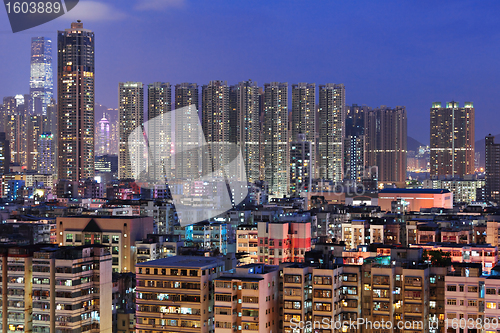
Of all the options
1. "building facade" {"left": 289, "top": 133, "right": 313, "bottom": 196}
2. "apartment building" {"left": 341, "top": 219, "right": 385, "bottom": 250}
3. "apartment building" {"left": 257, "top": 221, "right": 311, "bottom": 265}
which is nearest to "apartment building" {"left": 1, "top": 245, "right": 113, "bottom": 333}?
"apartment building" {"left": 257, "top": 221, "right": 311, "bottom": 265}

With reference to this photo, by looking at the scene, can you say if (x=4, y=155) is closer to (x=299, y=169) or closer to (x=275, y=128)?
(x=275, y=128)

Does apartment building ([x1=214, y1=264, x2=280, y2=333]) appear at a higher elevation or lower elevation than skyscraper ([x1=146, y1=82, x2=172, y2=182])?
lower

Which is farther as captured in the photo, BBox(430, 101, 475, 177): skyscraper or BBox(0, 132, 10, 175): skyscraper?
BBox(430, 101, 475, 177): skyscraper

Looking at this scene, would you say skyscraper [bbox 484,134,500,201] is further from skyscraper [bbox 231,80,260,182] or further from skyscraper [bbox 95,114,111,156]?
skyscraper [bbox 95,114,111,156]

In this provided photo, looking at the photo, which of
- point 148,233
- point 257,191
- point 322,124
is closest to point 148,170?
point 257,191

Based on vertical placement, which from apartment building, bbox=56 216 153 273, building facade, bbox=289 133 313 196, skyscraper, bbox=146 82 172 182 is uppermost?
skyscraper, bbox=146 82 172 182

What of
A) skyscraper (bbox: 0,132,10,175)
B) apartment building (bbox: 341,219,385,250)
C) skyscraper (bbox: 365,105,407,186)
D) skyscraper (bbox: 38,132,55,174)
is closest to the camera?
apartment building (bbox: 341,219,385,250)

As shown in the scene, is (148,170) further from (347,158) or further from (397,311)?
(397,311)
